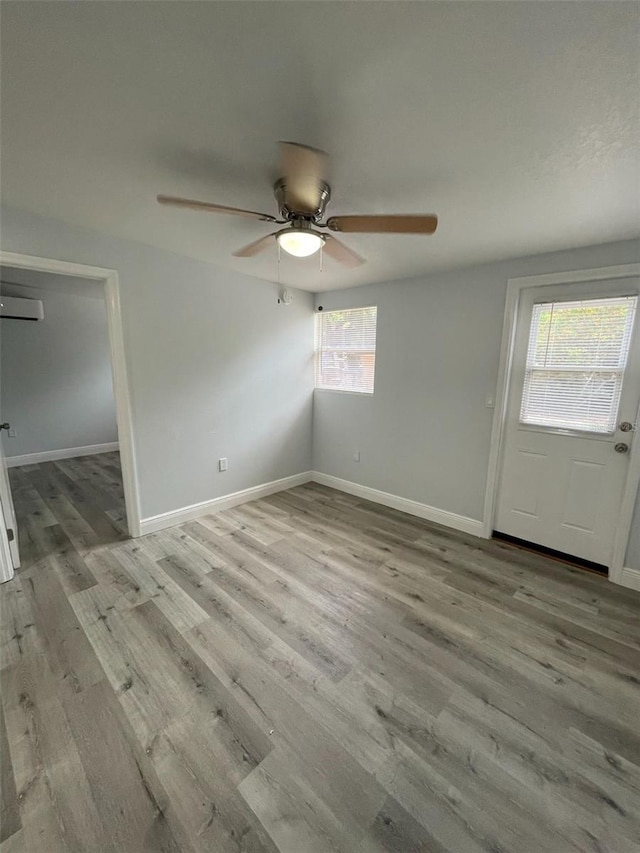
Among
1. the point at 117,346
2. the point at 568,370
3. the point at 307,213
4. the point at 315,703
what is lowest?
the point at 315,703

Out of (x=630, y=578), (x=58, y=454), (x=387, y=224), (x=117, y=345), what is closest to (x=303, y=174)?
(x=387, y=224)

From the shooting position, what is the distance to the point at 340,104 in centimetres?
113

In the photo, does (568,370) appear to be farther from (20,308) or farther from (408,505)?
(20,308)

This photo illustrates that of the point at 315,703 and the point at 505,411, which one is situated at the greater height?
the point at 505,411

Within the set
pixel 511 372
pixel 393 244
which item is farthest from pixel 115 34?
pixel 511 372

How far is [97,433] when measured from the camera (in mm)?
5480

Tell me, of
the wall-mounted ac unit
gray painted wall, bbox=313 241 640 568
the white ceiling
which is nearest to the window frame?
gray painted wall, bbox=313 241 640 568

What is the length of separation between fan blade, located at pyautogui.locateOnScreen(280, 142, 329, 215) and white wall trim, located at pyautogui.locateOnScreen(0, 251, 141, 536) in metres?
1.70

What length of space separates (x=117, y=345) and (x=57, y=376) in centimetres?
353

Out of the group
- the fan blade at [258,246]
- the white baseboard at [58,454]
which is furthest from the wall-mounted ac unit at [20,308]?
the fan blade at [258,246]

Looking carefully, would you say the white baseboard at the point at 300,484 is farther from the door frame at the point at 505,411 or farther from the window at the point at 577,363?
the window at the point at 577,363

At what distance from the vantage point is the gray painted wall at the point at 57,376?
4.64 m

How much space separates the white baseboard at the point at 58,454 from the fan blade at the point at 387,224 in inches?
219

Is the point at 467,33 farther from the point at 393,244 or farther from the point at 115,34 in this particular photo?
the point at 393,244
